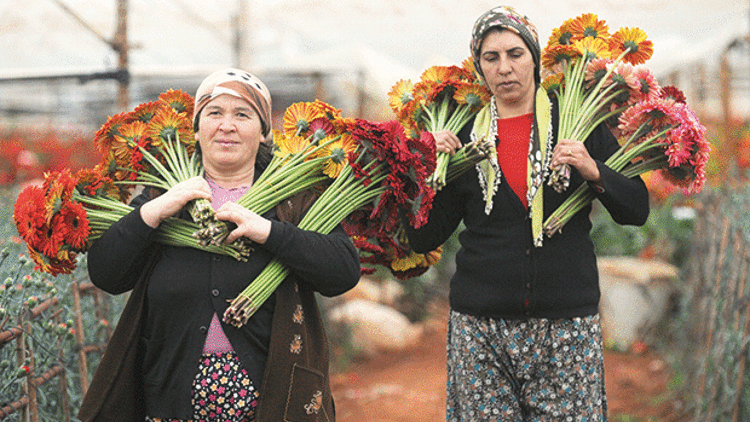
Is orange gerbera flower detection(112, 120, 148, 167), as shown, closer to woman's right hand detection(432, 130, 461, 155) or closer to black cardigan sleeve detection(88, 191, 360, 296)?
black cardigan sleeve detection(88, 191, 360, 296)

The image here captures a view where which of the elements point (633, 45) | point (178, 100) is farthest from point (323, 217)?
point (633, 45)

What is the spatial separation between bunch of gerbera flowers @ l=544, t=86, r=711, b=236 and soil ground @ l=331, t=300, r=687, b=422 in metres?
2.61

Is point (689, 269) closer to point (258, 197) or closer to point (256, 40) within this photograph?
point (258, 197)

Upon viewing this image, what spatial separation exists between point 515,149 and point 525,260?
0.41 metres

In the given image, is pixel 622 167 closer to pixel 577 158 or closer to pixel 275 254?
pixel 577 158

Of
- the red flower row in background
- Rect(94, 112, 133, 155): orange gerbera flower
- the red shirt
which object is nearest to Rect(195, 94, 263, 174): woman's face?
Rect(94, 112, 133, 155): orange gerbera flower

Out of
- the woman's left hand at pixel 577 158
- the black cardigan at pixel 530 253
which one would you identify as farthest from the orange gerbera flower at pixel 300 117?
the woman's left hand at pixel 577 158

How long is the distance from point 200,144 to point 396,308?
15.8 ft

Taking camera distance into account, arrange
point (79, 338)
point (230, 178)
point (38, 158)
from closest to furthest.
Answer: point (230, 178) → point (79, 338) → point (38, 158)

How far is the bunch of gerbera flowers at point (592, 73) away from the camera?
7.79 ft

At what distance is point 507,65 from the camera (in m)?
2.34

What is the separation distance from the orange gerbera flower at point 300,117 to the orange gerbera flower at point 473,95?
0.63 metres

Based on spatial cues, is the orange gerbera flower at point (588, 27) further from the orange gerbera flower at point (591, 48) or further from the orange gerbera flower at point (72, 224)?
the orange gerbera flower at point (72, 224)

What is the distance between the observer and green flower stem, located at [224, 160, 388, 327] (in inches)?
73.9
